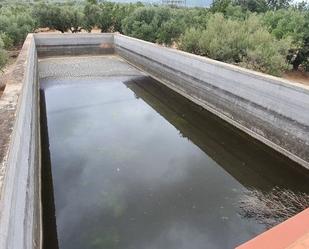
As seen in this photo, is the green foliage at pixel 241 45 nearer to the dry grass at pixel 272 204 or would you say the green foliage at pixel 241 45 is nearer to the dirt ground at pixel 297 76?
the dirt ground at pixel 297 76

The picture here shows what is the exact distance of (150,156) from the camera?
24.6 feet

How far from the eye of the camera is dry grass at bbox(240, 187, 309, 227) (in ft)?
18.2

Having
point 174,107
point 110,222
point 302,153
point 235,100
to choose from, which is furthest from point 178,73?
point 110,222

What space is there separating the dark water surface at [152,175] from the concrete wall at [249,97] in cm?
38

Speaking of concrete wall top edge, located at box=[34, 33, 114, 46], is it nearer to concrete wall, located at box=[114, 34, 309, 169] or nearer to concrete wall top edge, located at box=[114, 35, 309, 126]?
concrete wall top edge, located at box=[114, 35, 309, 126]

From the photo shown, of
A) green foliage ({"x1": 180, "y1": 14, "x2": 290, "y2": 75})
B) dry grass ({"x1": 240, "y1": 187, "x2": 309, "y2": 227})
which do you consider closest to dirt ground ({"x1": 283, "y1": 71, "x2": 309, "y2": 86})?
green foliage ({"x1": 180, "y1": 14, "x2": 290, "y2": 75})

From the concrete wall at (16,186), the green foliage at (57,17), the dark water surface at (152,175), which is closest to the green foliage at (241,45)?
the dark water surface at (152,175)

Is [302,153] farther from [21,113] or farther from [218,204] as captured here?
[21,113]

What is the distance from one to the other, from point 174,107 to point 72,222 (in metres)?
6.32

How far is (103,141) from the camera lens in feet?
26.7

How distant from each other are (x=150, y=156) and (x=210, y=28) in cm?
805

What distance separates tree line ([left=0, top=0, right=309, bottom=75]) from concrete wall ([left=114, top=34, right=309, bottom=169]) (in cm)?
159

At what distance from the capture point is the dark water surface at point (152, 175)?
5.20 m

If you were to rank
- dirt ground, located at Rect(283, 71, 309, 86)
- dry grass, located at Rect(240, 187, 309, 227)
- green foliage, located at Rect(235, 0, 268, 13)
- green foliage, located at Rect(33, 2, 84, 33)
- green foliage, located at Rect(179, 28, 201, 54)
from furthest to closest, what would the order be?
1. green foliage, located at Rect(235, 0, 268, 13)
2. green foliage, located at Rect(33, 2, 84, 33)
3. green foliage, located at Rect(179, 28, 201, 54)
4. dirt ground, located at Rect(283, 71, 309, 86)
5. dry grass, located at Rect(240, 187, 309, 227)
